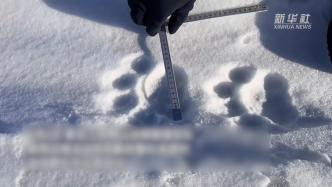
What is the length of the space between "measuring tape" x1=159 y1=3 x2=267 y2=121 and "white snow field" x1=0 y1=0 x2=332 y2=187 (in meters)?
0.03

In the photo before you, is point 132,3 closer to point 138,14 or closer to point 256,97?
point 138,14

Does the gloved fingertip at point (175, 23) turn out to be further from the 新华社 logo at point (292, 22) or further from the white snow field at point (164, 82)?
the 新华社 logo at point (292, 22)

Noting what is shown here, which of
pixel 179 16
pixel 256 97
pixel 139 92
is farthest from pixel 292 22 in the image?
pixel 139 92

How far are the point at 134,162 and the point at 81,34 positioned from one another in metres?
0.61

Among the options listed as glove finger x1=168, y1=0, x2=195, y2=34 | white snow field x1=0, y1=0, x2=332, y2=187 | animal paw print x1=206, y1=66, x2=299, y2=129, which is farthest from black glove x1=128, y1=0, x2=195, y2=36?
animal paw print x1=206, y1=66, x2=299, y2=129

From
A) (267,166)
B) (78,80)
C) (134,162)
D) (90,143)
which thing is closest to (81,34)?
(78,80)

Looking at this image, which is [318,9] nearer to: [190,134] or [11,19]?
[190,134]

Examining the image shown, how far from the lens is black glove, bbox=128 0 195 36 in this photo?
173 centimetres

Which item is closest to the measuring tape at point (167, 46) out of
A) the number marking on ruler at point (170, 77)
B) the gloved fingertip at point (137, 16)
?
the number marking on ruler at point (170, 77)

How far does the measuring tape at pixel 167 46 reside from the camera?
1.86 m

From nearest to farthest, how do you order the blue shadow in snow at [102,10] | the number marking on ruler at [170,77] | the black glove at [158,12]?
1. the black glove at [158,12]
2. the number marking on ruler at [170,77]
3. the blue shadow in snow at [102,10]

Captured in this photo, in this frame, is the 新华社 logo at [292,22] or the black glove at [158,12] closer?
the black glove at [158,12]

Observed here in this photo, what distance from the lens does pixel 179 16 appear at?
1.82m

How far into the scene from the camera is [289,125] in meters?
1.86
